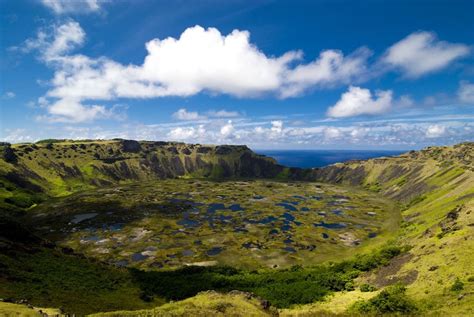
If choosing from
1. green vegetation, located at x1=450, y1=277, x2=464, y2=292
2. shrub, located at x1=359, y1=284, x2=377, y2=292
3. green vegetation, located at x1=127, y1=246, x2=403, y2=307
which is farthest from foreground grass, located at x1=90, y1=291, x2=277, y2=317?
green vegetation, located at x1=450, y1=277, x2=464, y2=292

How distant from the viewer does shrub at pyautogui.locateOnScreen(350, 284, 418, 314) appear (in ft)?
173

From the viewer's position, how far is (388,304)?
178 ft

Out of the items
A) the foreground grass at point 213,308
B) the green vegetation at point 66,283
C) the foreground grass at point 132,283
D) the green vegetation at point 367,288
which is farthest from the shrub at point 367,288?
the green vegetation at point 66,283

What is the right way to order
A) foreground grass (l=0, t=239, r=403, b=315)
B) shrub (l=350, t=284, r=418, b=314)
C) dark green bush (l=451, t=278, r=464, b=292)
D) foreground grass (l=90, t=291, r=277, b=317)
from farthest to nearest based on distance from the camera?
foreground grass (l=0, t=239, r=403, b=315)
shrub (l=350, t=284, r=418, b=314)
dark green bush (l=451, t=278, r=464, b=292)
foreground grass (l=90, t=291, r=277, b=317)

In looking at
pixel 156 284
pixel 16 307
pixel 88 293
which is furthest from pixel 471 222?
pixel 16 307

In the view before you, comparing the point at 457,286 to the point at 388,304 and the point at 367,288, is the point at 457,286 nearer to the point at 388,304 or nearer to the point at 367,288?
the point at 388,304

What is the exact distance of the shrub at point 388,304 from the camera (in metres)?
52.8

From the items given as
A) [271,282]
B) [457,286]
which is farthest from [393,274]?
[271,282]

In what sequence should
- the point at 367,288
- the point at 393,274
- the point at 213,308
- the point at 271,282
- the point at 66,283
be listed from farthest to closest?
the point at 271,282
the point at 393,274
the point at 367,288
the point at 66,283
the point at 213,308

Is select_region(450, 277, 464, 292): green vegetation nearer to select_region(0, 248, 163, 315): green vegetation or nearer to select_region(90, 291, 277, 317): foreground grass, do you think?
select_region(90, 291, 277, 317): foreground grass

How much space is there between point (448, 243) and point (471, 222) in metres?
19.7

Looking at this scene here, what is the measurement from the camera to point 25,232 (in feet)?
293

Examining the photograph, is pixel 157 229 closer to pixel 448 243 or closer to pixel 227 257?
pixel 227 257

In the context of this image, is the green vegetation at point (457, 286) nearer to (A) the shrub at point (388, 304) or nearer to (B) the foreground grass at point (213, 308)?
(A) the shrub at point (388, 304)
